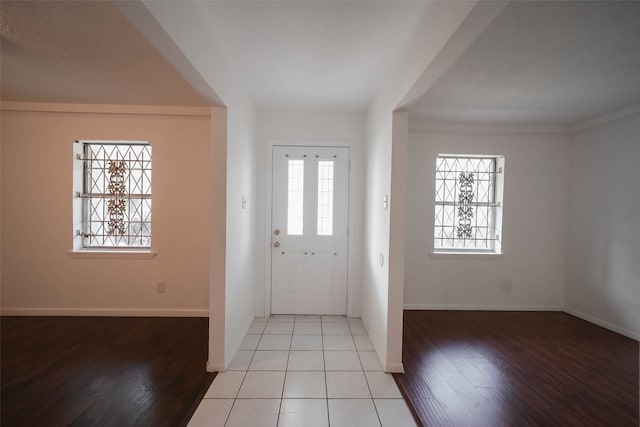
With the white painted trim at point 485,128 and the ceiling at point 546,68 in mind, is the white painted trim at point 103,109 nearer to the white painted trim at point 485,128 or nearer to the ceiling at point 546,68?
the ceiling at point 546,68

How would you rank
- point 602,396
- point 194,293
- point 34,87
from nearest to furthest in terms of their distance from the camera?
point 602,396 → point 34,87 → point 194,293

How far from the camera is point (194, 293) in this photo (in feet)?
10.9

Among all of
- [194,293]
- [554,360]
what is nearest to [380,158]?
[554,360]

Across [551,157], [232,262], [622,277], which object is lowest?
[622,277]

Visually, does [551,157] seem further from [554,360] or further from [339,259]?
[339,259]

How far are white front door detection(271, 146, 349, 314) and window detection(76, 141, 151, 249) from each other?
5.35 ft

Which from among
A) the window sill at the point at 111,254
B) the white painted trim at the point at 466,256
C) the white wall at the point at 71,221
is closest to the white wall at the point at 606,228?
the white painted trim at the point at 466,256

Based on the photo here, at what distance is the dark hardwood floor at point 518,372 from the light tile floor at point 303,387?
0.27m

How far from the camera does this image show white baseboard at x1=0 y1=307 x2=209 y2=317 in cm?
322

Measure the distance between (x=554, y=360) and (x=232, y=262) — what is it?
10.1ft

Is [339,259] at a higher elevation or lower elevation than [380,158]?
lower

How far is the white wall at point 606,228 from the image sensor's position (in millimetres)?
2996

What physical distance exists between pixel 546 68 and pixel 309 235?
2709mm

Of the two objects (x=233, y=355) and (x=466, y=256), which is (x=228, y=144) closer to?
(x=233, y=355)
